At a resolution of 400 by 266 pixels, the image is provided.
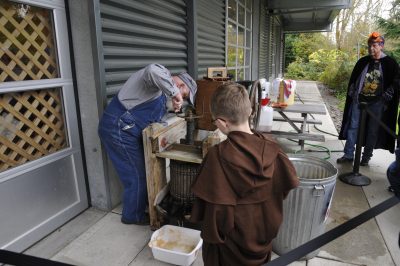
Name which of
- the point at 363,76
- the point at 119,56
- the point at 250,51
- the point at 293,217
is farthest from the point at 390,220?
the point at 250,51

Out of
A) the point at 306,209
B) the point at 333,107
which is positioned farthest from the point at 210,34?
the point at 333,107

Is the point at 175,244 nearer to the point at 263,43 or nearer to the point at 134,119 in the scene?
the point at 134,119

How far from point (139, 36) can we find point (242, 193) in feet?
8.55

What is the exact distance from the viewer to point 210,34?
529cm

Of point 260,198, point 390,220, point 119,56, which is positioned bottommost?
point 390,220

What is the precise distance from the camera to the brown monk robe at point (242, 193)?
1320 millimetres

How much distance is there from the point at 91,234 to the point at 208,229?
172cm

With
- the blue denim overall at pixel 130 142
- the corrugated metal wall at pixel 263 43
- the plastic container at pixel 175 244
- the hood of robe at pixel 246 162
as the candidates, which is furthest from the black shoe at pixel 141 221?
the corrugated metal wall at pixel 263 43

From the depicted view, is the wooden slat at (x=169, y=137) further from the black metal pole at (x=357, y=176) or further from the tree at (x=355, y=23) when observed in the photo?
the tree at (x=355, y=23)

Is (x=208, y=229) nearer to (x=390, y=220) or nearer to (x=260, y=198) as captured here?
(x=260, y=198)

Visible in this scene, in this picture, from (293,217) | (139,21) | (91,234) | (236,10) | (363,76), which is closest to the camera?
(293,217)

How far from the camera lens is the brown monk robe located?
132cm

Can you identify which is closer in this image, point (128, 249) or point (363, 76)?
point (128, 249)

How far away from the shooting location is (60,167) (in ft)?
8.83
